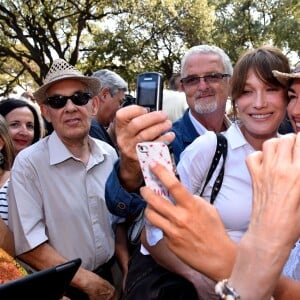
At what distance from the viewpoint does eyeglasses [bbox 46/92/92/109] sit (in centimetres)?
278

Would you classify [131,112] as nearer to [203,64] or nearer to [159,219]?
[159,219]

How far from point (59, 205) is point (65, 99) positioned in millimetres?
671

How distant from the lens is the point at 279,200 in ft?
2.88

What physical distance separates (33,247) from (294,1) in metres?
20.2

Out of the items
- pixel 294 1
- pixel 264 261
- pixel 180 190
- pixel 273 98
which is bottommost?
pixel 264 261

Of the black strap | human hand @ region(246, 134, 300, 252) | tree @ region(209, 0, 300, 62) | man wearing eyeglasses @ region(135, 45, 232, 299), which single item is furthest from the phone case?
tree @ region(209, 0, 300, 62)

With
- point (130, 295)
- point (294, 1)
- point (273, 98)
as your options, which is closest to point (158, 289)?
point (130, 295)

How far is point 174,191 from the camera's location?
0.95 m

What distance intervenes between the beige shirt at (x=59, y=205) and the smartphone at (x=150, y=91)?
1419 mm

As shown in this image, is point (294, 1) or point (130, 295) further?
point (294, 1)

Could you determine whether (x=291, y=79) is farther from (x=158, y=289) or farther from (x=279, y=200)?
(x=279, y=200)

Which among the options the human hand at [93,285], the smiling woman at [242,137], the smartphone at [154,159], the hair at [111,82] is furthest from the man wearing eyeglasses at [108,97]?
the smartphone at [154,159]

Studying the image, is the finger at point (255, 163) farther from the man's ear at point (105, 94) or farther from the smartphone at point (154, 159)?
the man's ear at point (105, 94)

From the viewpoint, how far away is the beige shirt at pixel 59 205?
2512 millimetres
